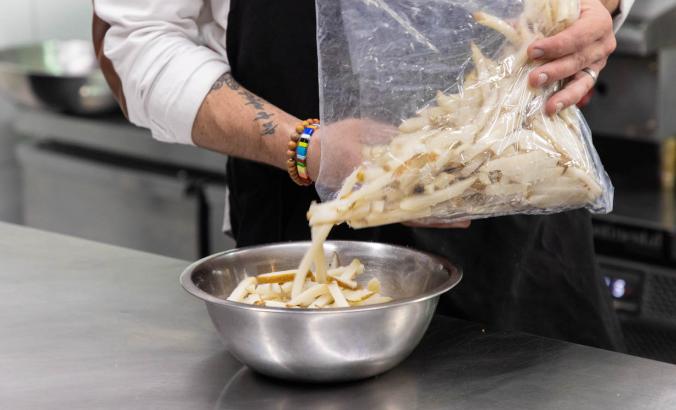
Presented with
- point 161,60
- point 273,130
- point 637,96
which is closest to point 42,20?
point 637,96

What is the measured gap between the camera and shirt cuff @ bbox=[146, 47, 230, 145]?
52.5 inches

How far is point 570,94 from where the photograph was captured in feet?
3.53

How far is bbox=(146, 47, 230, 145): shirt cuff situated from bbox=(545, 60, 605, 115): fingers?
473 millimetres

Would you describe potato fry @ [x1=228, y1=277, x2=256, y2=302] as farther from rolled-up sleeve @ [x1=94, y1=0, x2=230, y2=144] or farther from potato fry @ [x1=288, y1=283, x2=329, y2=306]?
rolled-up sleeve @ [x1=94, y1=0, x2=230, y2=144]

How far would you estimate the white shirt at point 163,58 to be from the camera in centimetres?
134

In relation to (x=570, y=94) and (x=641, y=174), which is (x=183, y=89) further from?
(x=641, y=174)

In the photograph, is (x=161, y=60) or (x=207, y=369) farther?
(x=161, y=60)

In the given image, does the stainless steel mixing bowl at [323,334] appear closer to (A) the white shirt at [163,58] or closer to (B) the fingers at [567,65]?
(B) the fingers at [567,65]

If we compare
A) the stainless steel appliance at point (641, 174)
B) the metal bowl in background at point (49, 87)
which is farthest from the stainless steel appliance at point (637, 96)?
the metal bowl in background at point (49, 87)

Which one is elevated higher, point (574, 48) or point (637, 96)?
point (574, 48)

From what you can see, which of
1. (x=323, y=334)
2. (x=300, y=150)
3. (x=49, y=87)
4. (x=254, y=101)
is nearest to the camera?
(x=323, y=334)

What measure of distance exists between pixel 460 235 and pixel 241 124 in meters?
0.33

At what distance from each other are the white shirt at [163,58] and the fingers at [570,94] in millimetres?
297

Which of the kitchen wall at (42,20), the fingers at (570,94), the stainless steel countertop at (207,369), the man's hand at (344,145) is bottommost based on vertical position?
the kitchen wall at (42,20)
